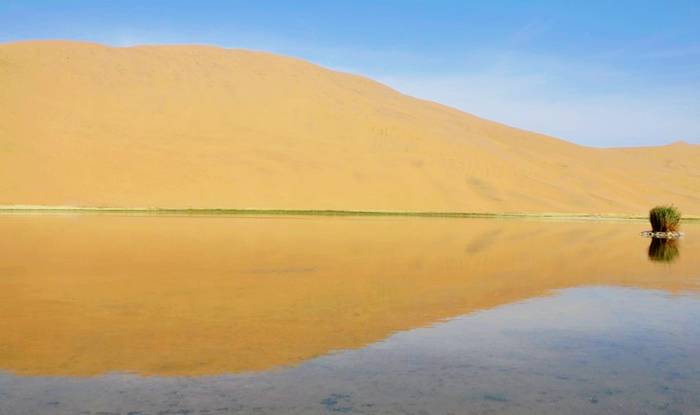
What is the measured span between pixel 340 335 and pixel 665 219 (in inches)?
806

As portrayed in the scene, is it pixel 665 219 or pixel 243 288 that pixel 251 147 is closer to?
pixel 665 219

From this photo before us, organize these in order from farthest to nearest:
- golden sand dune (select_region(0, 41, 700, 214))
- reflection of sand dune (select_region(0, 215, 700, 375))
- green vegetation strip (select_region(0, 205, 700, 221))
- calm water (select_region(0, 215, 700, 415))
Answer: golden sand dune (select_region(0, 41, 700, 214))
green vegetation strip (select_region(0, 205, 700, 221))
reflection of sand dune (select_region(0, 215, 700, 375))
calm water (select_region(0, 215, 700, 415))

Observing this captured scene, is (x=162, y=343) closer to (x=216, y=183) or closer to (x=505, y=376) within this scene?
(x=505, y=376)

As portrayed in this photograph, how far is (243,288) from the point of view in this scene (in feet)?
29.9

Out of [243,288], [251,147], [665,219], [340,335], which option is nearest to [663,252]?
[665,219]

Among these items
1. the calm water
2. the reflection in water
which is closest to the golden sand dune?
the reflection in water

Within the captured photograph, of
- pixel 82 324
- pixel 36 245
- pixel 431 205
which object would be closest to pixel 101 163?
pixel 431 205

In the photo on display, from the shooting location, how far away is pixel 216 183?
129 feet

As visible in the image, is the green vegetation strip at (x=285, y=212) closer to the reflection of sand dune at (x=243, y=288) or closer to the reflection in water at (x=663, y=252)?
the reflection of sand dune at (x=243, y=288)

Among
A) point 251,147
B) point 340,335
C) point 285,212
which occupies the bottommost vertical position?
point 340,335

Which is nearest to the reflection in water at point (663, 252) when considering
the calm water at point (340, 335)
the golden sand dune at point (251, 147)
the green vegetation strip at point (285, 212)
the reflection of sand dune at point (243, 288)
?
the reflection of sand dune at point (243, 288)

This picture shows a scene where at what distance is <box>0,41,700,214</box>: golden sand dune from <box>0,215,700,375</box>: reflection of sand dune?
810 inches

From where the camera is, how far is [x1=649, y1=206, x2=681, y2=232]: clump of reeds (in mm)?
23625

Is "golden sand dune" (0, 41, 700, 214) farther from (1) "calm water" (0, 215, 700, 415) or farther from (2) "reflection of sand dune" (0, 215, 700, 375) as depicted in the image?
(1) "calm water" (0, 215, 700, 415)
